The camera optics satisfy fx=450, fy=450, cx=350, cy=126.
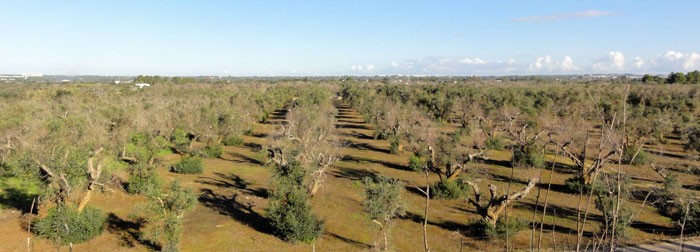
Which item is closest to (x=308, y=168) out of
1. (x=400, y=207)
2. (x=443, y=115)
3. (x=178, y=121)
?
(x=400, y=207)

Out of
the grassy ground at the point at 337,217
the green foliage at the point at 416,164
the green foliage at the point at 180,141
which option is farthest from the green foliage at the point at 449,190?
the green foliage at the point at 180,141

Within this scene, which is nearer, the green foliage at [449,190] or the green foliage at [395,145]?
the green foliage at [449,190]

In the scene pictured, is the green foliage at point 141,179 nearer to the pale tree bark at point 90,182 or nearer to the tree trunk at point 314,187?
the pale tree bark at point 90,182

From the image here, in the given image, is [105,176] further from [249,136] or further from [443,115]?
[443,115]

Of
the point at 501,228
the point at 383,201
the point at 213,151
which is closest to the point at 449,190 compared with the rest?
the point at 501,228

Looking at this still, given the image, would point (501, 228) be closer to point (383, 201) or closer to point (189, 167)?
point (383, 201)
